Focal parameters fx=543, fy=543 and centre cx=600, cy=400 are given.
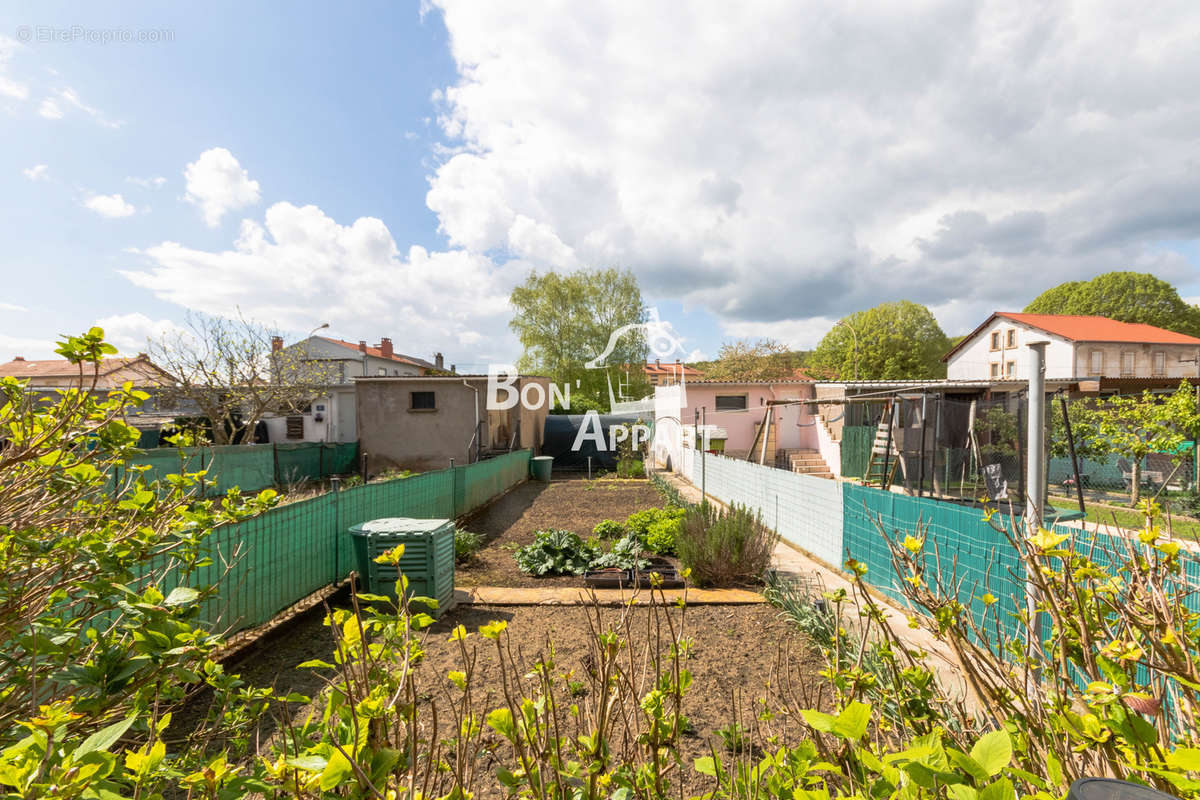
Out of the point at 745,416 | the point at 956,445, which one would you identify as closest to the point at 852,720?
the point at 956,445

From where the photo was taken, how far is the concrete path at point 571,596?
5.50 m

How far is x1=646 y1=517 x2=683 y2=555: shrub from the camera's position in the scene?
7.31 metres

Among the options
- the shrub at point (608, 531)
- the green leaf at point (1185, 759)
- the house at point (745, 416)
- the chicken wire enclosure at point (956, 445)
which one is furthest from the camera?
the house at point (745, 416)

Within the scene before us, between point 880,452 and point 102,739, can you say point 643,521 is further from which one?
point 880,452

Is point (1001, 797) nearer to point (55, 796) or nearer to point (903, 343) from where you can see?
point (55, 796)

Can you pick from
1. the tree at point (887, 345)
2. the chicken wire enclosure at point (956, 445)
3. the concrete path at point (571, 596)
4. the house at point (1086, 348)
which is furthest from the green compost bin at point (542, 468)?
the tree at point (887, 345)

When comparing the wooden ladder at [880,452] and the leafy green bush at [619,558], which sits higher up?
the wooden ladder at [880,452]

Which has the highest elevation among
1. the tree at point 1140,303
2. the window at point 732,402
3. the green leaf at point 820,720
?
the tree at point 1140,303

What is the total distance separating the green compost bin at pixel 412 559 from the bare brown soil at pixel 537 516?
0.90 m

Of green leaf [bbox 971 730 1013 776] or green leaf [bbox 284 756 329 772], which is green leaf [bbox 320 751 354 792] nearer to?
green leaf [bbox 284 756 329 772]

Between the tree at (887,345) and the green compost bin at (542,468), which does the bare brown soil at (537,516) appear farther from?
the tree at (887,345)

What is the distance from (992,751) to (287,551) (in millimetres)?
5616

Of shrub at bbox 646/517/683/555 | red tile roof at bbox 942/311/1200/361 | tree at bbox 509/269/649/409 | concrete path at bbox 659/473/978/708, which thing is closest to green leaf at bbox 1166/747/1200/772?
concrete path at bbox 659/473/978/708

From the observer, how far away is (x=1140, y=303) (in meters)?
44.7
